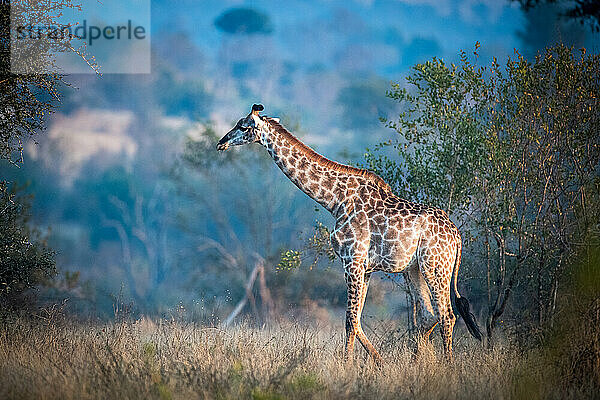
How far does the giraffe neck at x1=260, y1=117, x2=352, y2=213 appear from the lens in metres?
9.45

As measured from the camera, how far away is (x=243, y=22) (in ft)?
124

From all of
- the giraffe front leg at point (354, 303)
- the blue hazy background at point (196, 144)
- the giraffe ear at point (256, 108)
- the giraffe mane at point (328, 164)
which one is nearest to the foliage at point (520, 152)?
the giraffe mane at point (328, 164)

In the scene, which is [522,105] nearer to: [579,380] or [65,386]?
[579,380]

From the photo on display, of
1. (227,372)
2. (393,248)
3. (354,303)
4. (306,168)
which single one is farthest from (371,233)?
(227,372)

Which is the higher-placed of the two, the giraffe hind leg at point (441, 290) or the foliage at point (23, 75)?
the foliage at point (23, 75)

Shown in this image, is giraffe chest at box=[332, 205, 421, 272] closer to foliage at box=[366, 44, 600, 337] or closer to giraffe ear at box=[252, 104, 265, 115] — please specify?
foliage at box=[366, 44, 600, 337]

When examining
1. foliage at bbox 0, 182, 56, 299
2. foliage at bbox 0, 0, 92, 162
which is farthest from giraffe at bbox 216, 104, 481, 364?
foliage at bbox 0, 182, 56, 299

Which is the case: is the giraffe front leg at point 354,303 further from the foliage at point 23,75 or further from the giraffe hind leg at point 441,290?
the foliage at point 23,75

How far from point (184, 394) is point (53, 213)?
3287 centimetres

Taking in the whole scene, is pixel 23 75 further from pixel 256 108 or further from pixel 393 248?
pixel 393 248

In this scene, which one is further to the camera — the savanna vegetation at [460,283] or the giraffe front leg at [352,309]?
the giraffe front leg at [352,309]

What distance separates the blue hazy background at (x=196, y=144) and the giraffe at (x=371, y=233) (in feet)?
60.8

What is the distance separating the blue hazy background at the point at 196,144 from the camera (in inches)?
1192


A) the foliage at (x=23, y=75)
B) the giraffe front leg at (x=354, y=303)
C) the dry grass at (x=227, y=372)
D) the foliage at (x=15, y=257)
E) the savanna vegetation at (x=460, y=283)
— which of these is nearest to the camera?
the dry grass at (x=227, y=372)
